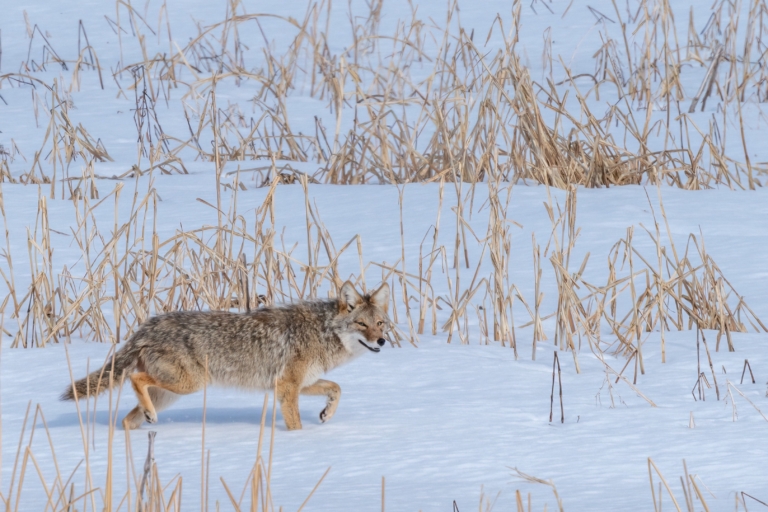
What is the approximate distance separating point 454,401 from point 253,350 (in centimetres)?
99

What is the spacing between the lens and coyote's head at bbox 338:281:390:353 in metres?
5.21

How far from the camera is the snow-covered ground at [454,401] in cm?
381

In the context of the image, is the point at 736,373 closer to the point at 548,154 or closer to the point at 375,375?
the point at 375,375

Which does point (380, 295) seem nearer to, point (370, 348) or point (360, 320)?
point (360, 320)

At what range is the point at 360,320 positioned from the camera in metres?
5.25

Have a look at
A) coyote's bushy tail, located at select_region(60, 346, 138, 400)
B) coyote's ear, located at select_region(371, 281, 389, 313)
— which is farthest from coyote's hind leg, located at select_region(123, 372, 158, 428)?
coyote's ear, located at select_region(371, 281, 389, 313)

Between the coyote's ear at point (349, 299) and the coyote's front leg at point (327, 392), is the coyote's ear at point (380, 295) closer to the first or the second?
the coyote's ear at point (349, 299)

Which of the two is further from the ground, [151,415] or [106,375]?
[106,375]

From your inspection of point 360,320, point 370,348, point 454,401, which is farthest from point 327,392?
point 454,401

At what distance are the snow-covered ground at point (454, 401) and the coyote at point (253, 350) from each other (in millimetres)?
153

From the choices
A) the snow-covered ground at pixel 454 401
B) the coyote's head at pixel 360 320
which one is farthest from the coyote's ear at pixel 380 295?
the snow-covered ground at pixel 454 401

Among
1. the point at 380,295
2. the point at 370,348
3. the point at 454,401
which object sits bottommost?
A: the point at 454,401

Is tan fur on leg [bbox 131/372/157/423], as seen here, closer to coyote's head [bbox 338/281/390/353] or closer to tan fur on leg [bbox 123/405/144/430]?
tan fur on leg [bbox 123/405/144/430]

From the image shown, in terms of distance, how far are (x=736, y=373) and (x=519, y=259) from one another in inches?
102
